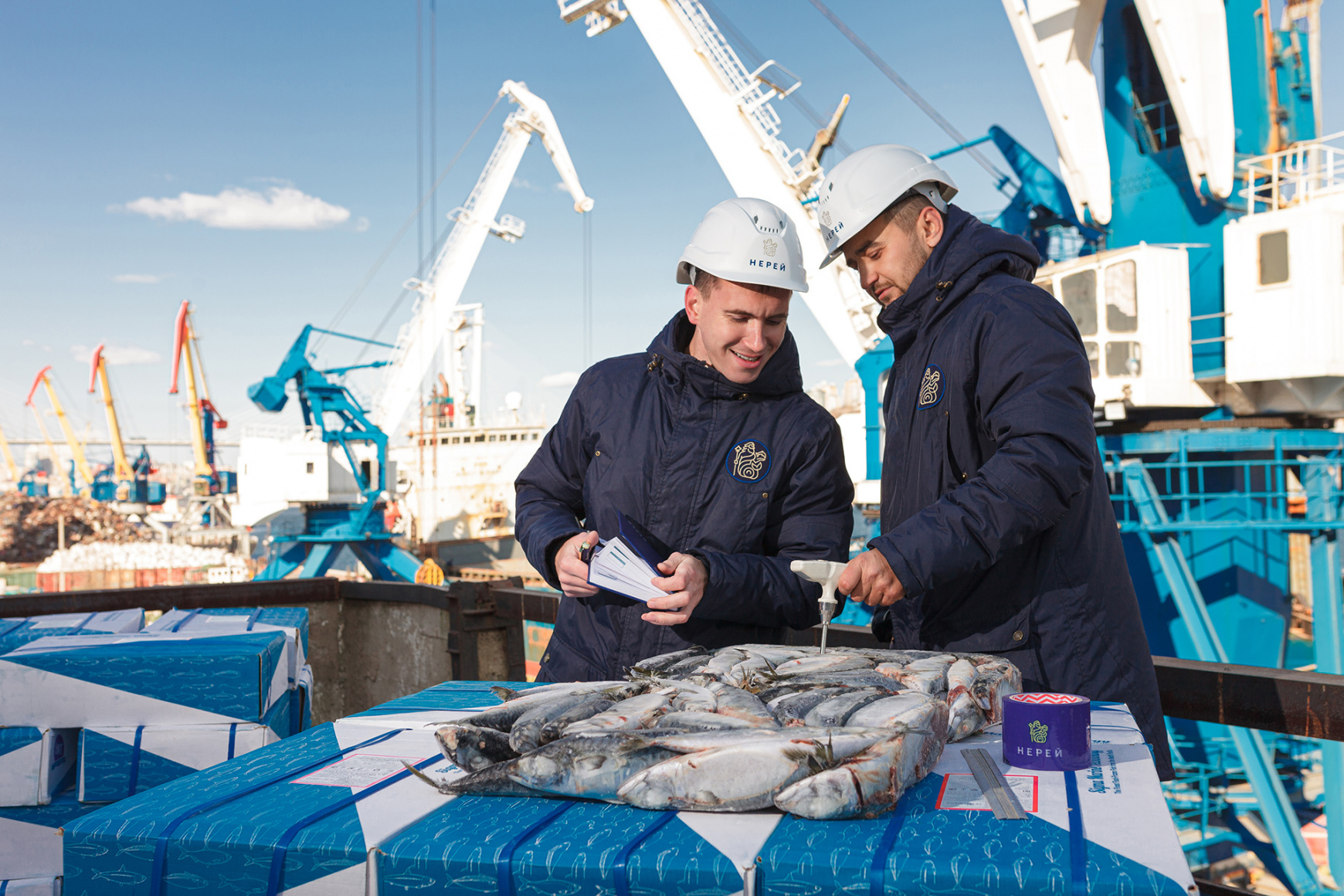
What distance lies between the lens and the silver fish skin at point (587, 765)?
1.16 m

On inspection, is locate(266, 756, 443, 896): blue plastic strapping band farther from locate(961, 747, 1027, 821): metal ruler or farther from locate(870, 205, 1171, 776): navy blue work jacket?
locate(870, 205, 1171, 776): navy blue work jacket

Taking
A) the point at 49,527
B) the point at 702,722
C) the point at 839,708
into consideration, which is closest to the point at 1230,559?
the point at 839,708

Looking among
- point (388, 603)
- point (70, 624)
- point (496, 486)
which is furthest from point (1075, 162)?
point (496, 486)

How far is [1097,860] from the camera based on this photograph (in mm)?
961

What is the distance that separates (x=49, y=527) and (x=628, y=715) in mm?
48996

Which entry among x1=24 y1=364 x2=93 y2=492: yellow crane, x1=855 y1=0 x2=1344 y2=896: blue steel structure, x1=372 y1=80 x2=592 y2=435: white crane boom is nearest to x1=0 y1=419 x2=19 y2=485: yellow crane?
x1=24 y1=364 x2=93 y2=492: yellow crane

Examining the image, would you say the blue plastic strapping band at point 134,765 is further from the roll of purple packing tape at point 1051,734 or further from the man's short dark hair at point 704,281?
the roll of purple packing tape at point 1051,734

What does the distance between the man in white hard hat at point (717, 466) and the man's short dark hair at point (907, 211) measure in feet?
0.75

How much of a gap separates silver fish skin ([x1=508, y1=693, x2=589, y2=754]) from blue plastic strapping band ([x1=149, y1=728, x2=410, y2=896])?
0.97 feet

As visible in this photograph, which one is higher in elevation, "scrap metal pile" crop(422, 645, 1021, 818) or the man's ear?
the man's ear

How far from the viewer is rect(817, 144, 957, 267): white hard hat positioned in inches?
80.8

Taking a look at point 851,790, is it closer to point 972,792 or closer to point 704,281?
point 972,792

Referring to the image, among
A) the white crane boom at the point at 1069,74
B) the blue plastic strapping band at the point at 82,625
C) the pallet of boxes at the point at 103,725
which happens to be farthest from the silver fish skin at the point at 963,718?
the white crane boom at the point at 1069,74

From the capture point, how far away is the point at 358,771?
1.34m
